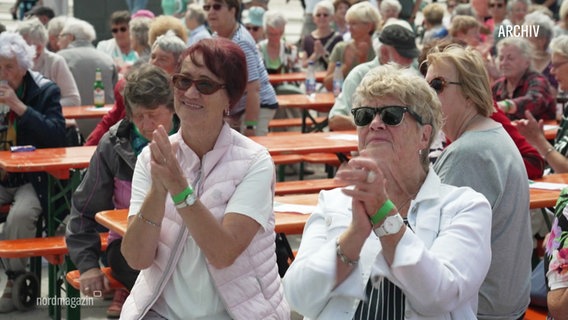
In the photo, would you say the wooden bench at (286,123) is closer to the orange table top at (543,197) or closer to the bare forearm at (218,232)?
the orange table top at (543,197)

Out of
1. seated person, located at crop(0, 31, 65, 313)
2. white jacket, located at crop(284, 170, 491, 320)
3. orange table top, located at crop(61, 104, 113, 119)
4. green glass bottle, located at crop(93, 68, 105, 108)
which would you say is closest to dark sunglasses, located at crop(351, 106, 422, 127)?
white jacket, located at crop(284, 170, 491, 320)

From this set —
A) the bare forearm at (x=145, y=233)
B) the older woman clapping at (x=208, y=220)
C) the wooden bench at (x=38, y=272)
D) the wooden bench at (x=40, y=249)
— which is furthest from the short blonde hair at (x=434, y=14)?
the bare forearm at (x=145, y=233)

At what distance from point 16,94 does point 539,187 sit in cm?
337

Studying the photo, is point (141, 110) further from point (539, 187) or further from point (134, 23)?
point (134, 23)

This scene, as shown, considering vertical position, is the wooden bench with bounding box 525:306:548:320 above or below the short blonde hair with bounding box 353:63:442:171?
below

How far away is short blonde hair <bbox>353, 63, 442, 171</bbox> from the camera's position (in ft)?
10.4

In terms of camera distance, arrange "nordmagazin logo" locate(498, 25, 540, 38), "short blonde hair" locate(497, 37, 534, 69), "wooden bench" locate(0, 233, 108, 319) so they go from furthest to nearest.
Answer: "nordmagazin logo" locate(498, 25, 540, 38), "short blonde hair" locate(497, 37, 534, 69), "wooden bench" locate(0, 233, 108, 319)

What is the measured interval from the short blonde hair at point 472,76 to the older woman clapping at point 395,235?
0.80 meters

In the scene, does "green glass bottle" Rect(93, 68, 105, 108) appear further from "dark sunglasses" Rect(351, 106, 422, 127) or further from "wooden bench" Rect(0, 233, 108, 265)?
"dark sunglasses" Rect(351, 106, 422, 127)

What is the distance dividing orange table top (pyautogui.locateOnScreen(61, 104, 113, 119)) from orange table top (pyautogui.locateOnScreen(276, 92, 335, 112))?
178 centimetres

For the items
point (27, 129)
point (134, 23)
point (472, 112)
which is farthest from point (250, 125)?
point (472, 112)

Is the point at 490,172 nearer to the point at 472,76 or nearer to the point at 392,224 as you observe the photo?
the point at 472,76

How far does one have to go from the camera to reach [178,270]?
3668 mm

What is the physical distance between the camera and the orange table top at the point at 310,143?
7.00m
